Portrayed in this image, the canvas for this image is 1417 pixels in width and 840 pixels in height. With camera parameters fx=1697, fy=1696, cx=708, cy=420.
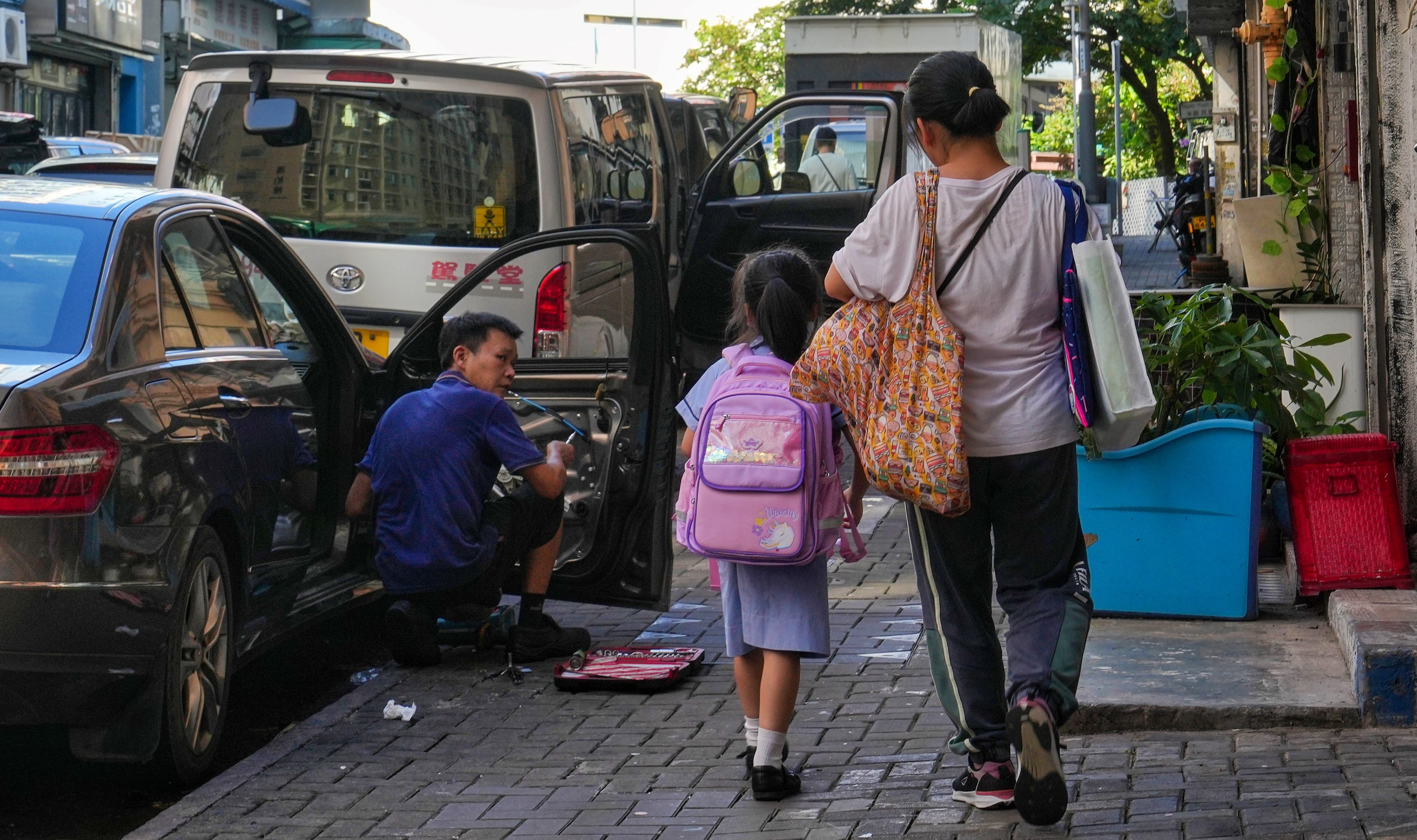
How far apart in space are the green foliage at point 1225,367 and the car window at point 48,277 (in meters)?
3.49

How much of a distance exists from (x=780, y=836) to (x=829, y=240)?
711 cm

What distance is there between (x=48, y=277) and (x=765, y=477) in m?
1.94

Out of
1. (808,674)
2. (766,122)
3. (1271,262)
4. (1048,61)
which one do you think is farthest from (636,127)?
(1048,61)

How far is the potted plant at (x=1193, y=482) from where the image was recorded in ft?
18.3

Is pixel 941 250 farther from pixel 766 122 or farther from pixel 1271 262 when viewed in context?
pixel 766 122

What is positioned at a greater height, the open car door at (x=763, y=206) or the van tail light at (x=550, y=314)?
the open car door at (x=763, y=206)

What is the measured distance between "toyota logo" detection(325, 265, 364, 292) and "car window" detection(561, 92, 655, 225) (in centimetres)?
108

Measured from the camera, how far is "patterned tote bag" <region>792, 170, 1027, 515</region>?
3746 mm

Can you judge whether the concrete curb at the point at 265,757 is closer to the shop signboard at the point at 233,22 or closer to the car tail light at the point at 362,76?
the car tail light at the point at 362,76

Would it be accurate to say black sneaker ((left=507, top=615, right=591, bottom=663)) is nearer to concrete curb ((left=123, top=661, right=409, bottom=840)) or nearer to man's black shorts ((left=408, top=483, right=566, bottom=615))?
man's black shorts ((left=408, top=483, right=566, bottom=615))

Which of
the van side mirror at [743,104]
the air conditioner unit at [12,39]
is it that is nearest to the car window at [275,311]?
the van side mirror at [743,104]

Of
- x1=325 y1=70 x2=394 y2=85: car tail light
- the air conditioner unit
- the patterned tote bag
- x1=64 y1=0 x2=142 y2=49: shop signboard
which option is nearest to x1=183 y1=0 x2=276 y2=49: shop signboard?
x1=64 y1=0 x2=142 y2=49: shop signboard

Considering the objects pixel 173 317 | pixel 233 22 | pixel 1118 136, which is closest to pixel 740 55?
pixel 233 22

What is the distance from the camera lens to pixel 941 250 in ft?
12.6
